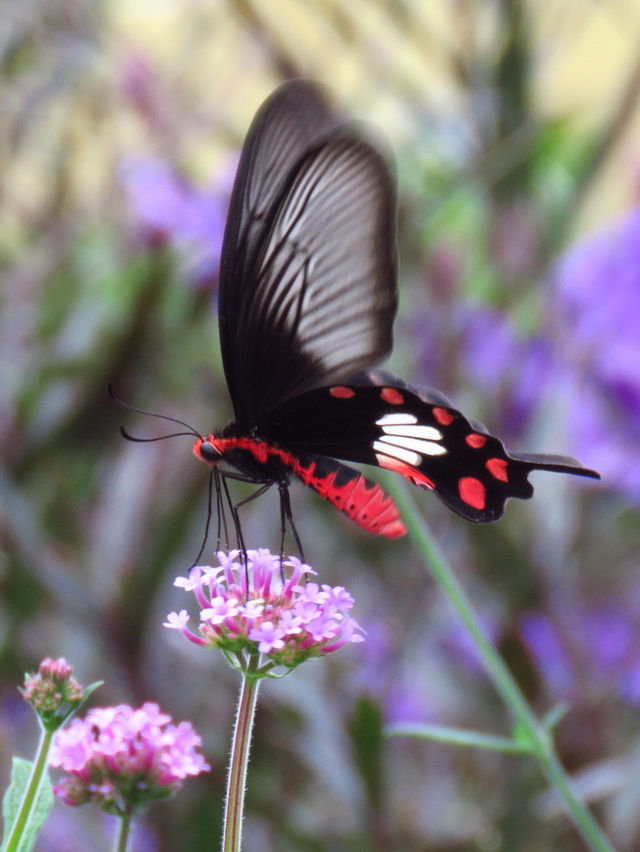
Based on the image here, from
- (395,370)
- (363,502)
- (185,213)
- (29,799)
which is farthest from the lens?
(185,213)

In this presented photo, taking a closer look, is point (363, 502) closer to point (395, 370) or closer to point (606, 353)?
point (395, 370)

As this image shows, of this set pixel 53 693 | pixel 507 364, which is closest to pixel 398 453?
pixel 53 693

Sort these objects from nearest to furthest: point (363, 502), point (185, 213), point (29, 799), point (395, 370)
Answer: point (29, 799)
point (363, 502)
point (395, 370)
point (185, 213)

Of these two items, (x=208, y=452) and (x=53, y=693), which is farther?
(x=208, y=452)

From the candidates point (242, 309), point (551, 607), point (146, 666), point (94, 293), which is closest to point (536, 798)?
point (551, 607)

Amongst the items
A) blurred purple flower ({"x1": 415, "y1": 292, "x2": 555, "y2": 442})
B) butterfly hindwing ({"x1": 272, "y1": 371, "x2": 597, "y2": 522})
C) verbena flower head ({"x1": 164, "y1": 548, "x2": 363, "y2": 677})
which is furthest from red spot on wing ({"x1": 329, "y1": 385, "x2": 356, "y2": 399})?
blurred purple flower ({"x1": 415, "y1": 292, "x2": 555, "y2": 442})

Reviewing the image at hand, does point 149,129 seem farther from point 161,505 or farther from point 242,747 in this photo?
point 242,747

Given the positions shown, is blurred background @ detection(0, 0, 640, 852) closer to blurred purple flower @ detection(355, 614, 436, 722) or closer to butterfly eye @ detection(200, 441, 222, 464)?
blurred purple flower @ detection(355, 614, 436, 722)
